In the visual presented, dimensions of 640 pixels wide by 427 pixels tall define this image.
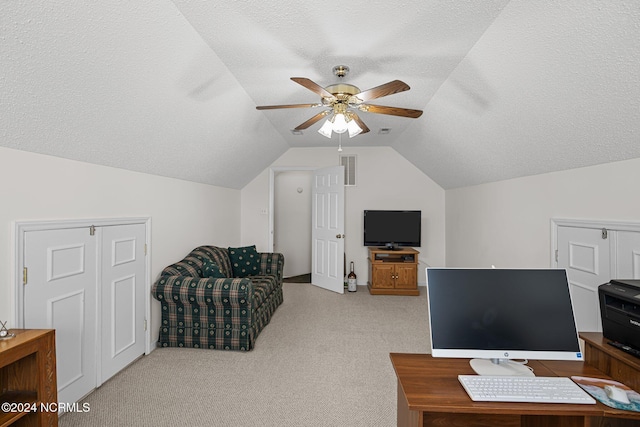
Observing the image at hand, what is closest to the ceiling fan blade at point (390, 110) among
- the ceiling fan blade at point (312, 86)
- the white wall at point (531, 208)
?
the ceiling fan blade at point (312, 86)

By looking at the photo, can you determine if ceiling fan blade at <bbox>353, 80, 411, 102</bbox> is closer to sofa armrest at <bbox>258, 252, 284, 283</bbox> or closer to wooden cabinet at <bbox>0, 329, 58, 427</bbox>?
wooden cabinet at <bbox>0, 329, 58, 427</bbox>

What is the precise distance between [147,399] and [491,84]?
341 cm

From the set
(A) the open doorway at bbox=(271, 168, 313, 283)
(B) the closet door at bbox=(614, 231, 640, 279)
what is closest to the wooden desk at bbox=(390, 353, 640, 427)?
(B) the closet door at bbox=(614, 231, 640, 279)

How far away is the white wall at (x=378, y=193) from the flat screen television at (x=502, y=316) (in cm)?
453

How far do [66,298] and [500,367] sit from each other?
2.60 meters

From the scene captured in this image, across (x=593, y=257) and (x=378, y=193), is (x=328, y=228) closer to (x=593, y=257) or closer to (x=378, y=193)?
(x=378, y=193)

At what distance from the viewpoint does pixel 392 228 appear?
219 inches

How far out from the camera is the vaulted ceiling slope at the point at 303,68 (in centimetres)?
154

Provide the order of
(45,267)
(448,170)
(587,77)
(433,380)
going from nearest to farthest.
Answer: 1. (433,380)
2. (587,77)
3. (45,267)
4. (448,170)

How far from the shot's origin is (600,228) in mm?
2307

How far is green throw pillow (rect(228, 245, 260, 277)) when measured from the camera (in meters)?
4.48

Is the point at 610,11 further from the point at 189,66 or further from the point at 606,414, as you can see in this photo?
the point at 189,66

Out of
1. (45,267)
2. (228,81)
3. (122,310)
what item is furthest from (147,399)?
(228,81)

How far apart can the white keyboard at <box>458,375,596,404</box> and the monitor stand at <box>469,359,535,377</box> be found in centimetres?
7
